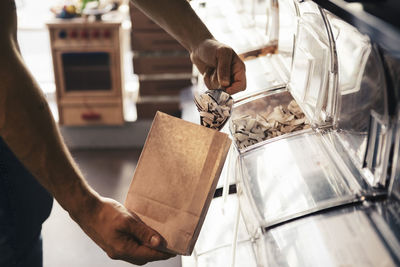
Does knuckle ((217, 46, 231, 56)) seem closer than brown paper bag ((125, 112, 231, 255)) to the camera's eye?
No

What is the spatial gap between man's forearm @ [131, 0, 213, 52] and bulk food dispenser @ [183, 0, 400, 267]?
0.31 m

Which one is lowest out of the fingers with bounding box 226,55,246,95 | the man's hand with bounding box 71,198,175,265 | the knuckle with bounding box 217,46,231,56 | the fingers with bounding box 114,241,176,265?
the fingers with bounding box 114,241,176,265

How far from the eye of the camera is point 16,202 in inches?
62.8

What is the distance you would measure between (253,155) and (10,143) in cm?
67

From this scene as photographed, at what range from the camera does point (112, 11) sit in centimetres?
391

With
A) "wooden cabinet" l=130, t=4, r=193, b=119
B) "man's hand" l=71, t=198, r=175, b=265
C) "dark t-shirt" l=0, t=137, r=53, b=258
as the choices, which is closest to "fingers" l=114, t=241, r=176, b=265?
"man's hand" l=71, t=198, r=175, b=265

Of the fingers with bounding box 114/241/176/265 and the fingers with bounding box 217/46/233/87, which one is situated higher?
the fingers with bounding box 217/46/233/87

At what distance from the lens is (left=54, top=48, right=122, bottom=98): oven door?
→ 151 inches

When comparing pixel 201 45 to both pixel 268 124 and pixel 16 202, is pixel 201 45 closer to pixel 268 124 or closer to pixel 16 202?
pixel 268 124

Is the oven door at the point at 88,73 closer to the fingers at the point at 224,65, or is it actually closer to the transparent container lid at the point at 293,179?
the fingers at the point at 224,65

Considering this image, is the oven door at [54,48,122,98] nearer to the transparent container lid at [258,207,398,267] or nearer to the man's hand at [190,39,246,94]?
the man's hand at [190,39,246,94]

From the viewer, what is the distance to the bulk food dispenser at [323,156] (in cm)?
90

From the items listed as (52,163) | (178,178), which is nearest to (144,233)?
(178,178)

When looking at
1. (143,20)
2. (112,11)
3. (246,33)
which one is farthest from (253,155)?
(112,11)
